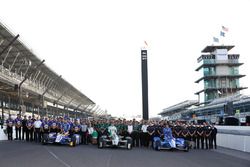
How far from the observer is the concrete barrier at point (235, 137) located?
1967 cm

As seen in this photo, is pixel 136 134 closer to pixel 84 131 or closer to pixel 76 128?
pixel 84 131

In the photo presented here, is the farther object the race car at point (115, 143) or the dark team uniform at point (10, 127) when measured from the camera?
the dark team uniform at point (10, 127)

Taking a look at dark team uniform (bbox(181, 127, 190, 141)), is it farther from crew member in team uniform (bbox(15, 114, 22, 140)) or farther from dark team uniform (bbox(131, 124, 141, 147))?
crew member in team uniform (bbox(15, 114, 22, 140))

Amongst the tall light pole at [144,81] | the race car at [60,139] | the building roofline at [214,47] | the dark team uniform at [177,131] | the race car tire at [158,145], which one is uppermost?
the building roofline at [214,47]

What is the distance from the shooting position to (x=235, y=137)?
2148 cm

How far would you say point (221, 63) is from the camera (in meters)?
97.3

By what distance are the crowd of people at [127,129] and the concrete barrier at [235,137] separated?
126 cm

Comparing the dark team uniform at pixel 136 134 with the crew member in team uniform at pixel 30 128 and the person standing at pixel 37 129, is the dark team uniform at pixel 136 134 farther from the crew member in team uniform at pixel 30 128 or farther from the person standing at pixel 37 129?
the crew member in team uniform at pixel 30 128

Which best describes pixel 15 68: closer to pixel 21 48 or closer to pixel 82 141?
pixel 21 48

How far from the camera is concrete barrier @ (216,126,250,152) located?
774 inches

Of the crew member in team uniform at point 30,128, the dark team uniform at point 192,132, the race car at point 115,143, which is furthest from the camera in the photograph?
the crew member in team uniform at point 30,128

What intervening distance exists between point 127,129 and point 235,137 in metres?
6.72

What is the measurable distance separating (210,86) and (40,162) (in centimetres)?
8862

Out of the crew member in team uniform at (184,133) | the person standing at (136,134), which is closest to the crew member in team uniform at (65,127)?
the person standing at (136,134)
